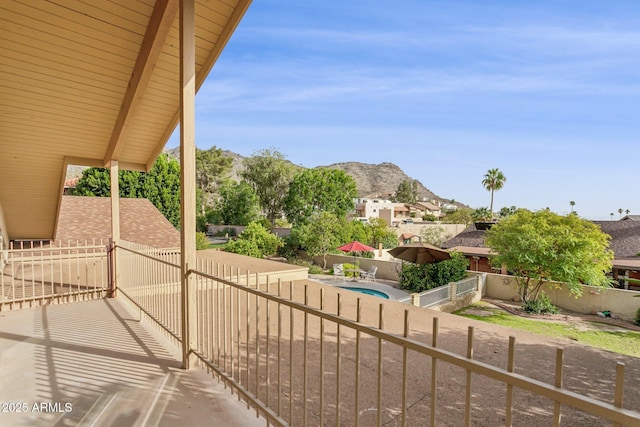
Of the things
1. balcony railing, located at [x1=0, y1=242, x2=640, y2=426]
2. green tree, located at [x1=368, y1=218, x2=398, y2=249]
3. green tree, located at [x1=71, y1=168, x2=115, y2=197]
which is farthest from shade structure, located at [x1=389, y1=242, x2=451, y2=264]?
green tree, located at [x1=71, y1=168, x2=115, y2=197]

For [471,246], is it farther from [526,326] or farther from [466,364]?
[466,364]

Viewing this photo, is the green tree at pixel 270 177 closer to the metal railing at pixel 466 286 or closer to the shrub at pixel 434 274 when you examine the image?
the shrub at pixel 434 274

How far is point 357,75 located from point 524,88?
29.8 metres

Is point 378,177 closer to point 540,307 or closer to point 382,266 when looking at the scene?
point 382,266

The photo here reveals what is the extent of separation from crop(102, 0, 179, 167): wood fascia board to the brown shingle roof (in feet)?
28.5

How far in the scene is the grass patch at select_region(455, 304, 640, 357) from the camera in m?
9.79

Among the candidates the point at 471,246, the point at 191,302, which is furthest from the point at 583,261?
the point at 191,302

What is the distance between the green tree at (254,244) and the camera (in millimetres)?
20375

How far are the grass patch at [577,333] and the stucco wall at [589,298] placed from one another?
1451 mm

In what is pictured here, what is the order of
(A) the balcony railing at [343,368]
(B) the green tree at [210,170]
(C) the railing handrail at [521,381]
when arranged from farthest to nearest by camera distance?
(B) the green tree at [210,170] → (A) the balcony railing at [343,368] → (C) the railing handrail at [521,381]

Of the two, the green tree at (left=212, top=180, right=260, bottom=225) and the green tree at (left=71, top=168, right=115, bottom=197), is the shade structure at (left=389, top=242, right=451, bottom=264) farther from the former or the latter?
the green tree at (left=212, top=180, right=260, bottom=225)

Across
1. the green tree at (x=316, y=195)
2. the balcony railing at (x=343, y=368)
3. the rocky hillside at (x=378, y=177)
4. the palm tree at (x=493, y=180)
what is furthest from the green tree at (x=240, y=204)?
the rocky hillside at (x=378, y=177)

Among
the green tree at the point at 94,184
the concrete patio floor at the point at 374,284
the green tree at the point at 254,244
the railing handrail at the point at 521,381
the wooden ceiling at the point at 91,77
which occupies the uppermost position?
the wooden ceiling at the point at 91,77

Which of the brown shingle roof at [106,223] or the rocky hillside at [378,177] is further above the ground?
the rocky hillside at [378,177]
